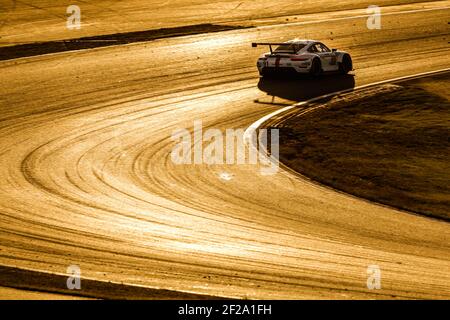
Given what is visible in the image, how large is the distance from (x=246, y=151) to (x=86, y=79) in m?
8.57

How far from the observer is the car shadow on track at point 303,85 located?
2822cm

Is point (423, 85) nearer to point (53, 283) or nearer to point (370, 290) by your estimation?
point (370, 290)

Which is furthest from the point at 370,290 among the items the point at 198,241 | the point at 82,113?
the point at 82,113

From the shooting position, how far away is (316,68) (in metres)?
30.1

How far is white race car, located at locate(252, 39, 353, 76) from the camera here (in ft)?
96.9
